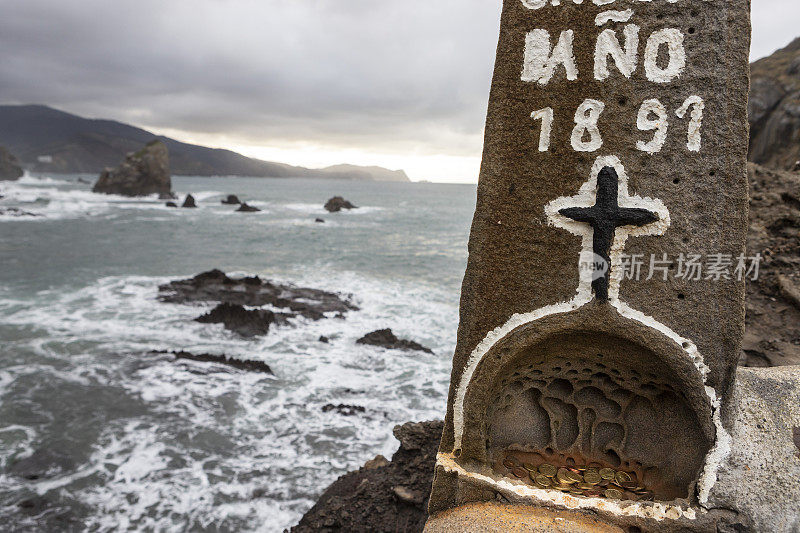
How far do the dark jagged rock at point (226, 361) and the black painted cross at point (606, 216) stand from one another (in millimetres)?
8393

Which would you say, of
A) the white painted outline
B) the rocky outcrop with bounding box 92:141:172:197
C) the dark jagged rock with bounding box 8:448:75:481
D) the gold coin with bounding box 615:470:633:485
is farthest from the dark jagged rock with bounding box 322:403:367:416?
the rocky outcrop with bounding box 92:141:172:197

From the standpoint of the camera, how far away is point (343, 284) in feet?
61.0

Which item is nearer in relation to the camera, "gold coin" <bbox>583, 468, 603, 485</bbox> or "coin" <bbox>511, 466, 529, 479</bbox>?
"gold coin" <bbox>583, 468, 603, 485</bbox>

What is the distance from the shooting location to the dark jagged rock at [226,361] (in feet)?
34.1

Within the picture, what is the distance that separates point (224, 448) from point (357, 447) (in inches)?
79.0

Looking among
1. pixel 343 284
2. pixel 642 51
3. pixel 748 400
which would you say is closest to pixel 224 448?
pixel 748 400

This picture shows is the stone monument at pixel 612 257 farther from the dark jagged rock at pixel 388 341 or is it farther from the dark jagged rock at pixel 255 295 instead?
the dark jagged rock at pixel 255 295

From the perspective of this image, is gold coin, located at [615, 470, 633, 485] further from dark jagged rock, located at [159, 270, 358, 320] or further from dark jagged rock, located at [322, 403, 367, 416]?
dark jagged rock, located at [159, 270, 358, 320]

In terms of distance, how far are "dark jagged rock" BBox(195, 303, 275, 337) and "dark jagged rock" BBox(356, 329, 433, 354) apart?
8.17ft

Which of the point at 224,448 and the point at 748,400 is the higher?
the point at 748,400

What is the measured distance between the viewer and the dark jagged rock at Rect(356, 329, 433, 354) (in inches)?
464

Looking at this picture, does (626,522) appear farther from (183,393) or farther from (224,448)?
(183,393)

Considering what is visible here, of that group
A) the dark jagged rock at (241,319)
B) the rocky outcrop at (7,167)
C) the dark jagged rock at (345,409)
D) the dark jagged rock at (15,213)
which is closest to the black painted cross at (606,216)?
the dark jagged rock at (345,409)

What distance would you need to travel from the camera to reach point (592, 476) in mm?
3475
